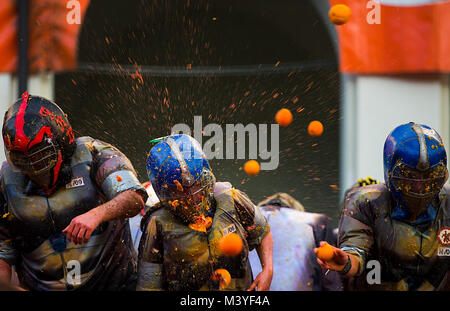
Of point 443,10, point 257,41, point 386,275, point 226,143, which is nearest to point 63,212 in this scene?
point 386,275

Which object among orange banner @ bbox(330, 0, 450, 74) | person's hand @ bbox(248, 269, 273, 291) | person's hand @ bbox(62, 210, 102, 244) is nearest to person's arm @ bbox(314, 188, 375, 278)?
person's hand @ bbox(248, 269, 273, 291)

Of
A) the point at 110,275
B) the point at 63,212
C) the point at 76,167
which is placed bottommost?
the point at 110,275

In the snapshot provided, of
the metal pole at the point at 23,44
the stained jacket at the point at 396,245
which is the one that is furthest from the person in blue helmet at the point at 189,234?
the metal pole at the point at 23,44

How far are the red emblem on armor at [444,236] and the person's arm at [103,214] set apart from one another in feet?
5.89

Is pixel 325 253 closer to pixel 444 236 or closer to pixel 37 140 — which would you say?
pixel 444 236

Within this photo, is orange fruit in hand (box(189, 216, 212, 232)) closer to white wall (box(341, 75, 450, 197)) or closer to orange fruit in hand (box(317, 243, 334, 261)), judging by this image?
orange fruit in hand (box(317, 243, 334, 261))

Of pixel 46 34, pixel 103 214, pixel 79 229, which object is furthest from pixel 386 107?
pixel 79 229

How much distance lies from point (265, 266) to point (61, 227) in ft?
4.27

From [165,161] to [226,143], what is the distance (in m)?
4.85

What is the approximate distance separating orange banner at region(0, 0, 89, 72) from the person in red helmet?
4.09 m
